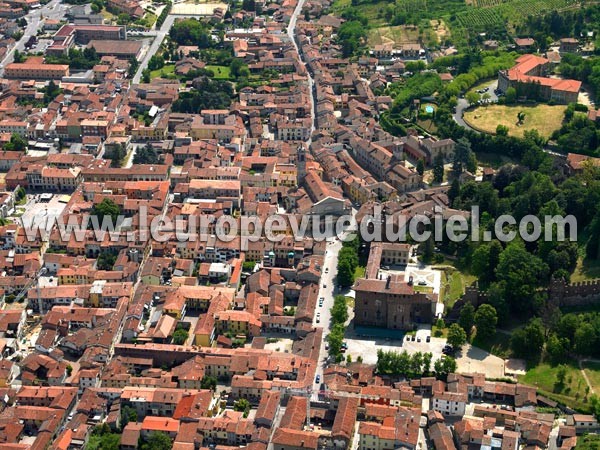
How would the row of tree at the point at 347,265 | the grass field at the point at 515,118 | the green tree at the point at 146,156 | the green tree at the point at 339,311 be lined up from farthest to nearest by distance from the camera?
the grass field at the point at 515,118 < the green tree at the point at 146,156 < the row of tree at the point at 347,265 < the green tree at the point at 339,311

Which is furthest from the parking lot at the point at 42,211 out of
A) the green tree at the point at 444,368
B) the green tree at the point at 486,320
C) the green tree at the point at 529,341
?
the green tree at the point at 529,341

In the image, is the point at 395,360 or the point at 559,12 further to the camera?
the point at 559,12

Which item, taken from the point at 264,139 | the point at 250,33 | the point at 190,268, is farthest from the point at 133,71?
the point at 190,268

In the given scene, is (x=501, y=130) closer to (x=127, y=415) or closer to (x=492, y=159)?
(x=492, y=159)

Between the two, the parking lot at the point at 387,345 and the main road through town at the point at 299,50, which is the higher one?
the main road through town at the point at 299,50

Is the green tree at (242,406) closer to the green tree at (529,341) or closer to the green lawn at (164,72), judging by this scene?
the green tree at (529,341)

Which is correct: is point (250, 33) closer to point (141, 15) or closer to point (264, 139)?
point (141, 15)
